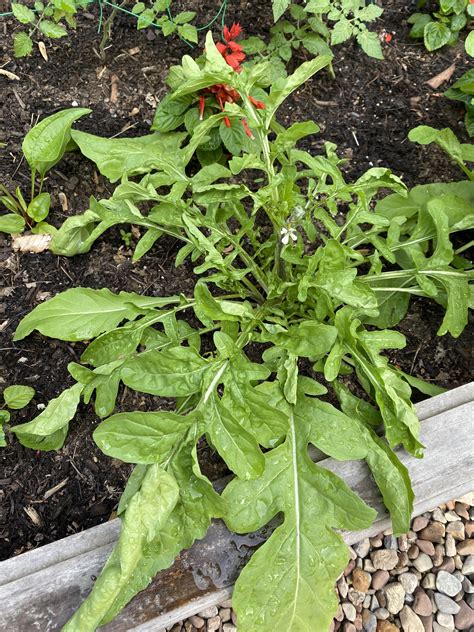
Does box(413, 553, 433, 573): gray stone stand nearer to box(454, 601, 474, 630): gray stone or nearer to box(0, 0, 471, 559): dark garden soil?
box(454, 601, 474, 630): gray stone

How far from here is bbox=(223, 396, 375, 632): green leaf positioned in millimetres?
1492

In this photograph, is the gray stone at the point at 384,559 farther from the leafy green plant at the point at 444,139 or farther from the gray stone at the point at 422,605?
the leafy green plant at the point at 444,139

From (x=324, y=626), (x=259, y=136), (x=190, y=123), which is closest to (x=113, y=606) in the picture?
(x=324, y=626)

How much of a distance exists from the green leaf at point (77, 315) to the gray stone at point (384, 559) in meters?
1.09

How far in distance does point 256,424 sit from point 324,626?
0.52 meters

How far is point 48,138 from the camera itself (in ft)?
6.75

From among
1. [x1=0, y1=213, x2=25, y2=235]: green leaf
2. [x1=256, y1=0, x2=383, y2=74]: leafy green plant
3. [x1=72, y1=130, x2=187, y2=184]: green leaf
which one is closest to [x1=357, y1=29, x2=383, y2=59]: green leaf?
[x1=256, y1=0, x2=383, y2=74]: leafy green plant

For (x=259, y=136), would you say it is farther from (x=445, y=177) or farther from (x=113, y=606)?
(x=113, y=606)

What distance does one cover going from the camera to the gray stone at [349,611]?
6.15 feet

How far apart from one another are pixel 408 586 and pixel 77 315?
1356 mm

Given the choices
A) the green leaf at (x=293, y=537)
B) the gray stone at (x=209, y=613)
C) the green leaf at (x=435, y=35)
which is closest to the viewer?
the green leaf at (x=293, y=537)

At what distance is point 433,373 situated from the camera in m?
2.15

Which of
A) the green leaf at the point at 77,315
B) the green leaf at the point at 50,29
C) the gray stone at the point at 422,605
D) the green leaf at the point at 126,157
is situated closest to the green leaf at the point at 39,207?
the green leaf at the point at 126,157

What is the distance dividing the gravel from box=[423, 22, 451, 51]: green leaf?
75.5 inches
